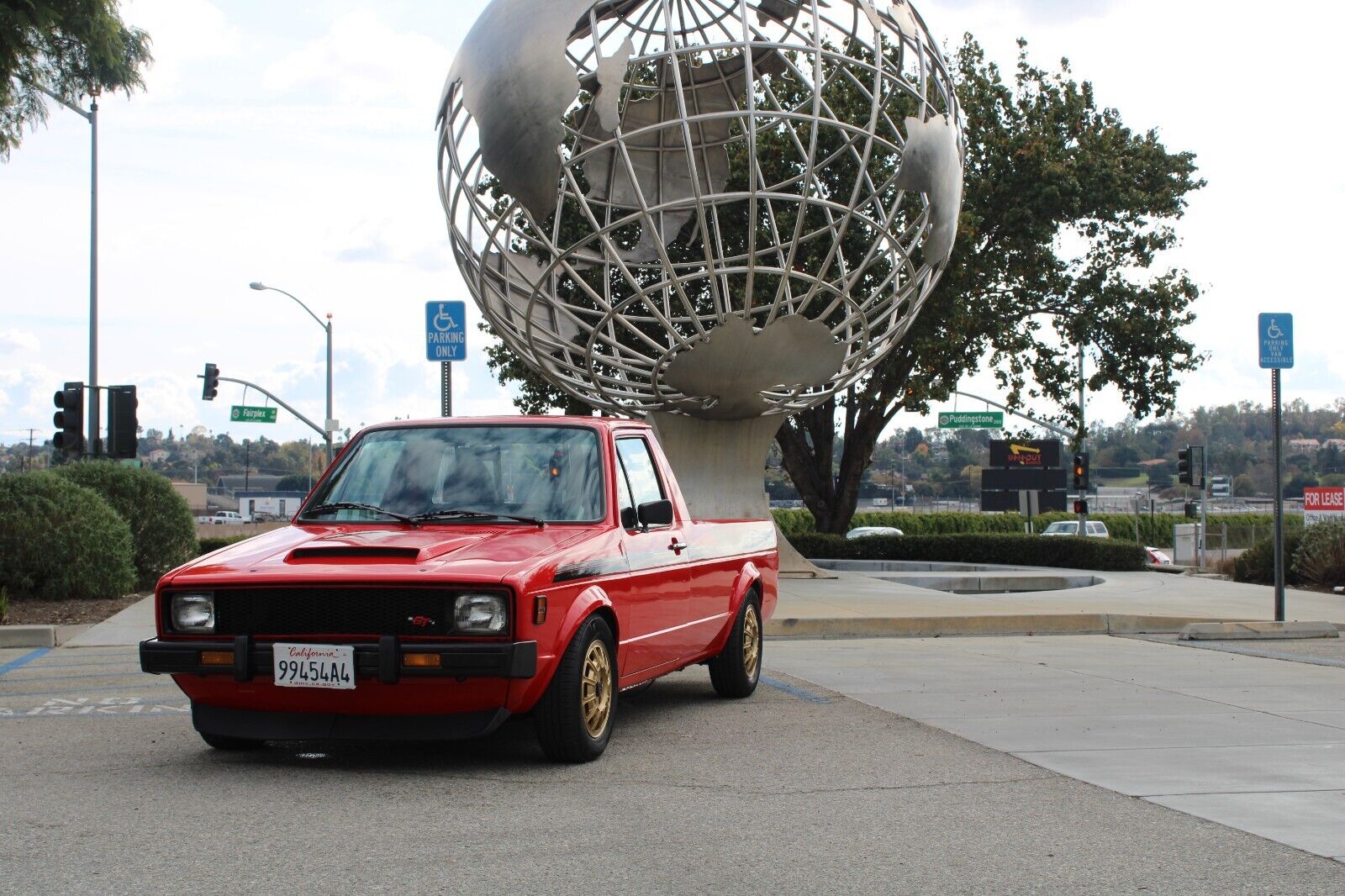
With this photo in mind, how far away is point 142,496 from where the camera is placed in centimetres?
1839

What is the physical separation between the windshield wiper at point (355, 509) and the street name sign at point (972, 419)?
131ft

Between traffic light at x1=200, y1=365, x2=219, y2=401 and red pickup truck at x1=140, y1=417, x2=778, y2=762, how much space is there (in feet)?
116

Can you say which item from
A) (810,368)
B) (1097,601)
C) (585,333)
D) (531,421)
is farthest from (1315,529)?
(531,421)

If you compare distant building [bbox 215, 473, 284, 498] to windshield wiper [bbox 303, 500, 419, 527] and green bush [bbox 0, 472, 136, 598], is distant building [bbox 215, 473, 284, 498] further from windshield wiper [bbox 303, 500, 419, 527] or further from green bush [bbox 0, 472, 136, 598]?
windshield wiper [bbox 303, 500, 419, 527]

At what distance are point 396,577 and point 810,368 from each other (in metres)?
12.3

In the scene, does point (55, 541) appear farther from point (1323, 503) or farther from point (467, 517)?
point (1323, 503)

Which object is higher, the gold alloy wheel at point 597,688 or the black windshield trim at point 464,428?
the black windshield trim at point 464,428

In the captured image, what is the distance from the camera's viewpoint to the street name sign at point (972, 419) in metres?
46.8

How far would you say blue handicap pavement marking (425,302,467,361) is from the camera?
13.9 m

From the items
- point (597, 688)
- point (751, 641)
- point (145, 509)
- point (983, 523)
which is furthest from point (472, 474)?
point (983, 523)

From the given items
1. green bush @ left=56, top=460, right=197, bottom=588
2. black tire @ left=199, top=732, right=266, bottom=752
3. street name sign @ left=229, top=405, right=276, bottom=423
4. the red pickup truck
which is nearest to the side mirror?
the red pickup truck

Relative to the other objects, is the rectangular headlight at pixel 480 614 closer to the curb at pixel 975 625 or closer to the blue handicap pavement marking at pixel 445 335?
the curb at pixel 975 625

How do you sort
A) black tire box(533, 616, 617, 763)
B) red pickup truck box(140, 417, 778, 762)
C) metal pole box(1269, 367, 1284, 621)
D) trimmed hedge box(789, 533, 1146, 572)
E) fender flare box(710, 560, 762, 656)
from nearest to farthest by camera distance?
red pickup truck box(140, 417, 778, 762) < black tire box(533, 616, 617, 763) < fender flare box(710, 560, 762, 656) < metal pole box(1269, 367, 1284, 621) < trimmed hedge box(789, 533, 1146, 572)

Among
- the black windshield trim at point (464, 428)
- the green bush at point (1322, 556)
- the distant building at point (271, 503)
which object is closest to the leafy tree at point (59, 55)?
the black windshield trim at point (464, 428)
